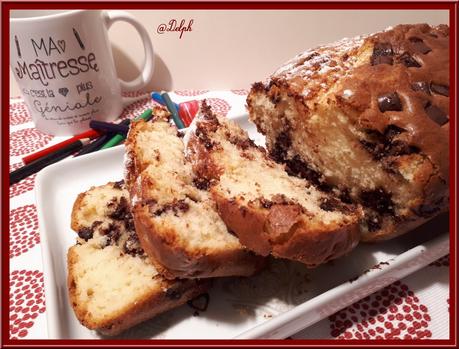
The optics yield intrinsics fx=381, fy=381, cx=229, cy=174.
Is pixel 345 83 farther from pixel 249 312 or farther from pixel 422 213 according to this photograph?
pixel 249 312

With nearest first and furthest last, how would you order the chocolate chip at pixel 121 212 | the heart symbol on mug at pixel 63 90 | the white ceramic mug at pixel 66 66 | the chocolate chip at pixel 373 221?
the chocolate chip at pixel 373 221
the chocolate chip at pixel 121 212
the white ceramic mug at pixel 66 66
the heart symbol on mug at pixel 63 90

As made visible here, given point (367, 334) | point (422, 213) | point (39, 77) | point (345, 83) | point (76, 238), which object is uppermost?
point (345, 83)

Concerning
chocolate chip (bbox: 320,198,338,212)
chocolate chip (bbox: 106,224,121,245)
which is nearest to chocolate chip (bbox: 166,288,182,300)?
chocolate chip (bbox: 106,224,121,245)

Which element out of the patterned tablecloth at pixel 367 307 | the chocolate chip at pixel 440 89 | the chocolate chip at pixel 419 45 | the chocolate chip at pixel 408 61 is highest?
the chocolate chip at pixel 419 45

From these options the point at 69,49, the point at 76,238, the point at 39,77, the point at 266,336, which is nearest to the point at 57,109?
the point at 39,77

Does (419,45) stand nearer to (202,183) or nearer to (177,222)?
(202,183)

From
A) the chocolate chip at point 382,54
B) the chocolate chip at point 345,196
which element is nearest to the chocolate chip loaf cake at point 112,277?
the chocolate chip at point 345,196

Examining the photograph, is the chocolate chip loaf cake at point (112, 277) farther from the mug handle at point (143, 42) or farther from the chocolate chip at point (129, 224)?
the mug handle at point (143, 42)
